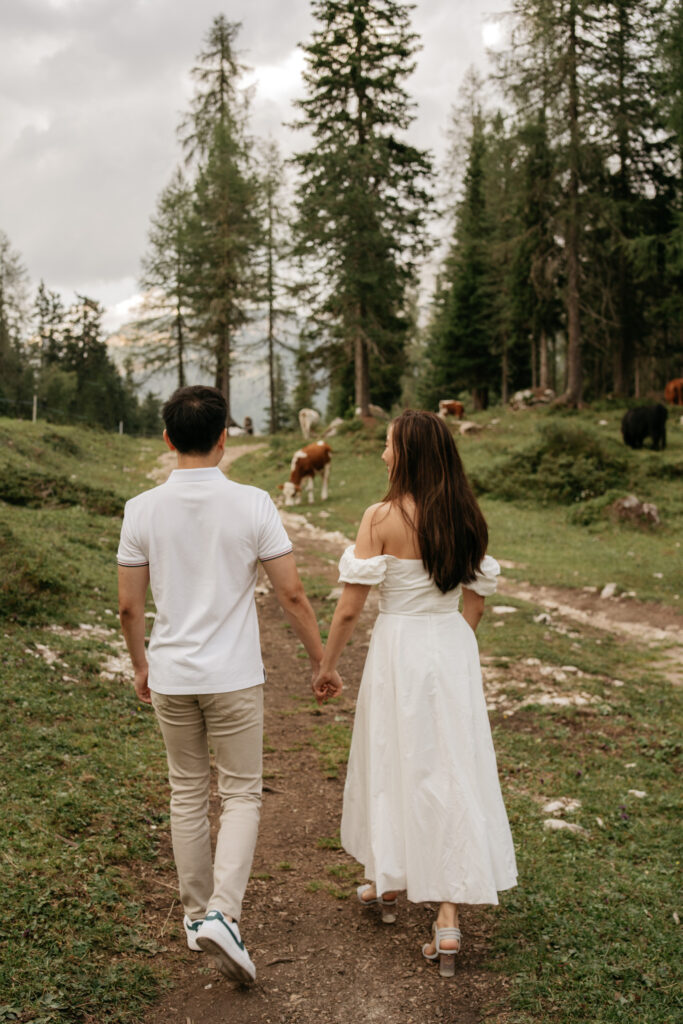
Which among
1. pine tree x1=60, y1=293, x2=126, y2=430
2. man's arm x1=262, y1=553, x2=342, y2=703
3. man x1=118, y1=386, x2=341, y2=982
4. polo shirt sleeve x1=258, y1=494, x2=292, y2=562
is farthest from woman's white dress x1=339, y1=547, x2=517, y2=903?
pine tree x1=60, y1=293, x2=126, y2=430

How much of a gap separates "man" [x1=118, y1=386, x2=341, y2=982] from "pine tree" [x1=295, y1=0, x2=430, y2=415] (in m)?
23.2

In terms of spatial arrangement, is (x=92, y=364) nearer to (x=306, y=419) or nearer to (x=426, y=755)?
(x=306, y=419)

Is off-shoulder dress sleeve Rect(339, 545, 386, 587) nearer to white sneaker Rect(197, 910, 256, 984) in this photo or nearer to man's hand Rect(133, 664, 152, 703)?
man's hand Rect(133, 664, 152, 703)

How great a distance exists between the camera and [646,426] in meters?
20.1

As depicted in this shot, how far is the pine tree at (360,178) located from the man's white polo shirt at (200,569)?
76.2ft

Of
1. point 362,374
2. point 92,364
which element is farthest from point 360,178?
point 92,364

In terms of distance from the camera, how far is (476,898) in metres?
3.21

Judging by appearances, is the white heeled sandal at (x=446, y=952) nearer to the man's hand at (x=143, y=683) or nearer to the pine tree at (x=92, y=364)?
the man's hand at (x=143, y=683)

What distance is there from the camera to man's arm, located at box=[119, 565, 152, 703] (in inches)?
122

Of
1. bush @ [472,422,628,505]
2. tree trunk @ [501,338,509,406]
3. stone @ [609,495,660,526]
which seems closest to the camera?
stone @ [609,495,660,526]

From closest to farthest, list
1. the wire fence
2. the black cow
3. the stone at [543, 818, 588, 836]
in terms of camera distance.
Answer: the stone at [543, 818, 588, 836], the black cow, the wire fence

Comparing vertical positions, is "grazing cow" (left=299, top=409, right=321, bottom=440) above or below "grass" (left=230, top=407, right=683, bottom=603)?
above

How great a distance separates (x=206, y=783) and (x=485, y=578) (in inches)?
58.2

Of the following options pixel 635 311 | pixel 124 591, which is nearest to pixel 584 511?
pixel 124 591
